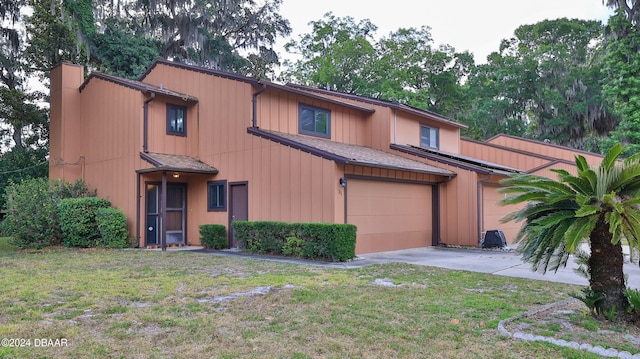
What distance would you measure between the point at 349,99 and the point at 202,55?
1200 cm

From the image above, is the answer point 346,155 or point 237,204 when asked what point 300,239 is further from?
point 237,204

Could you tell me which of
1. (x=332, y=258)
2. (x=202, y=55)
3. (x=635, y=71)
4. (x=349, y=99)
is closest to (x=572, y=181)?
(x=332, y=258)

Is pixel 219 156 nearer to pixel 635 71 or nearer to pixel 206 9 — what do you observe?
pixel 206 9

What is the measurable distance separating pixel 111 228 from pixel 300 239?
6206 millimetres

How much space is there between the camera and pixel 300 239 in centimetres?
1102

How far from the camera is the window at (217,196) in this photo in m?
14.1

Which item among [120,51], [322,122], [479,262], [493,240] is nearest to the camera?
[479,262]

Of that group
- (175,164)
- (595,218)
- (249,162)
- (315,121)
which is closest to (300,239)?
(249,162)

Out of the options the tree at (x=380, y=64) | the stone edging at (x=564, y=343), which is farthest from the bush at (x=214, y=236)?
the tree at (x=380, y=64)

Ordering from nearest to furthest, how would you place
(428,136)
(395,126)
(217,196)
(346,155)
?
(346,155) → (217,196) → (395,126) → (428,136)

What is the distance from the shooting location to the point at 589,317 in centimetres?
522

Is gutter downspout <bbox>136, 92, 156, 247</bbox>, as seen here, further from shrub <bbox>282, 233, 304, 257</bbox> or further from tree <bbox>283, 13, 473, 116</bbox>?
tree <bbox>283, 13, 473, 116</bbox>

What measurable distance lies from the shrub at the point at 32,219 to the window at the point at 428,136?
41.9 ft

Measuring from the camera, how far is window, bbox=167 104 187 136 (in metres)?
14.9
